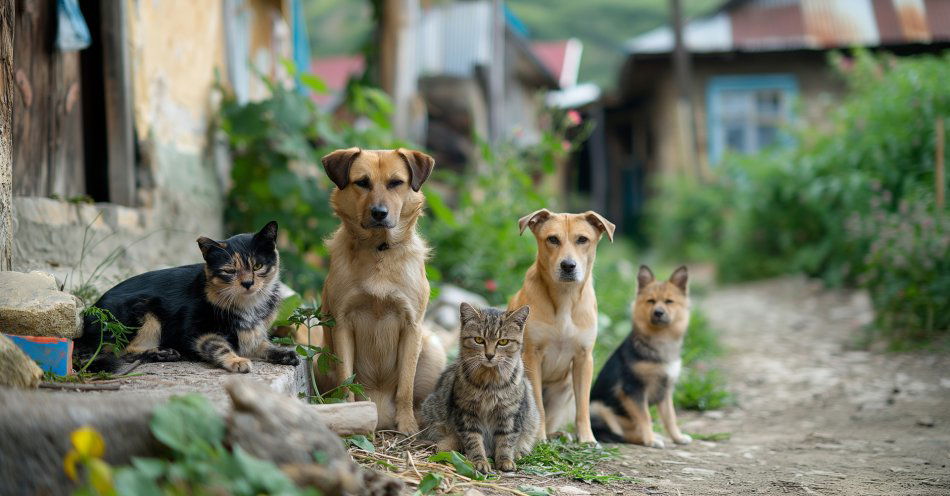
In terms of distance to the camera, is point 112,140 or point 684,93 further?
A: point 684,93

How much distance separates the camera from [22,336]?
3.40 meters

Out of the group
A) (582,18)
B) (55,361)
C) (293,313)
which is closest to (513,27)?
(293,313)

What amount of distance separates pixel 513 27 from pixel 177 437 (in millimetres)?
16637

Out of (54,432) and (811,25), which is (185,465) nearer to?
(54,432)

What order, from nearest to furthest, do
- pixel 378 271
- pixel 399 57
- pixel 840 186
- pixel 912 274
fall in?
1. pixel 378 271
2. pixel 912 274
3. pixel 399 57
4. pixel 840 186

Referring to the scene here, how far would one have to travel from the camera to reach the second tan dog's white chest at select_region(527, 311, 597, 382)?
4.57 meters

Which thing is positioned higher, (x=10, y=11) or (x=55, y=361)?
(x=10, y=11)

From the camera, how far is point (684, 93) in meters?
18.4

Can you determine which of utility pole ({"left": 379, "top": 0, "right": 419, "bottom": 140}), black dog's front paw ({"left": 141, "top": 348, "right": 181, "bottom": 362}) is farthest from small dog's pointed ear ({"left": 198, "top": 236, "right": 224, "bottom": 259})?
utility pole ({"left": 379, "top": 0, "right": 419, "bottom": 140})

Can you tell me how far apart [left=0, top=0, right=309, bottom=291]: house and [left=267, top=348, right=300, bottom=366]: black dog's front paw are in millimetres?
1270

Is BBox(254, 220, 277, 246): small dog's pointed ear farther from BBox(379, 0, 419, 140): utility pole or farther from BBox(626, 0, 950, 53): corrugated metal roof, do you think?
BBox(626, 0, 950, 53): corrugated metal roof

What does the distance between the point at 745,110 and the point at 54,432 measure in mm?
18999

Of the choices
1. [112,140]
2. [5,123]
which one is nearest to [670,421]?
[5,123]

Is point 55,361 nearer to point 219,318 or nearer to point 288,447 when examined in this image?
point 219,318
